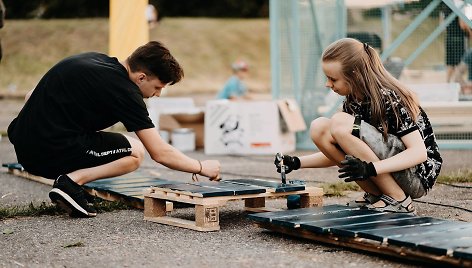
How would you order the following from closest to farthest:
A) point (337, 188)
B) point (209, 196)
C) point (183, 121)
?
point (209, 196) → point (337, 188) → point (183, 121)

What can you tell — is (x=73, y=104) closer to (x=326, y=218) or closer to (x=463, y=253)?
(x=326, y=218)

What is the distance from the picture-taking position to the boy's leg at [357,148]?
4.85m

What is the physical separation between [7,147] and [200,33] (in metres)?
18.2

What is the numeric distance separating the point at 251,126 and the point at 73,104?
4.72m

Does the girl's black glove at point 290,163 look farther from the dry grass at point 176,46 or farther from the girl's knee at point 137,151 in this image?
the dry grass at point 176,46

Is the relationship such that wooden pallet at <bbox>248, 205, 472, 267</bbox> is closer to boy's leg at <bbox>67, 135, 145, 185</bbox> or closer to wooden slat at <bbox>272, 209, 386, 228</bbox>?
wooden slat at <bbox>272, 209, 386, 228</bbox>

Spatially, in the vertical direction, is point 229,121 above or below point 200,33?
below

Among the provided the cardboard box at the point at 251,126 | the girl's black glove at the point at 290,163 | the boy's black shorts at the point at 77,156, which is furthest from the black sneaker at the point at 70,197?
the cardboard box at the point at 251,126

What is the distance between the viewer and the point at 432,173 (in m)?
5.00

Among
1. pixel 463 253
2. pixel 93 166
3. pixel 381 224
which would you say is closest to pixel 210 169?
pixel 93 166

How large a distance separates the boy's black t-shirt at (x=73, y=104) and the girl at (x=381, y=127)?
46.5 inches

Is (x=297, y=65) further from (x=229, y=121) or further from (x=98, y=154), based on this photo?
(x=98, y=154)

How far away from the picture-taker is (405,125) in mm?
4816

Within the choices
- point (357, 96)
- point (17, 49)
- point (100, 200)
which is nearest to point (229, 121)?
point (100, 200)
